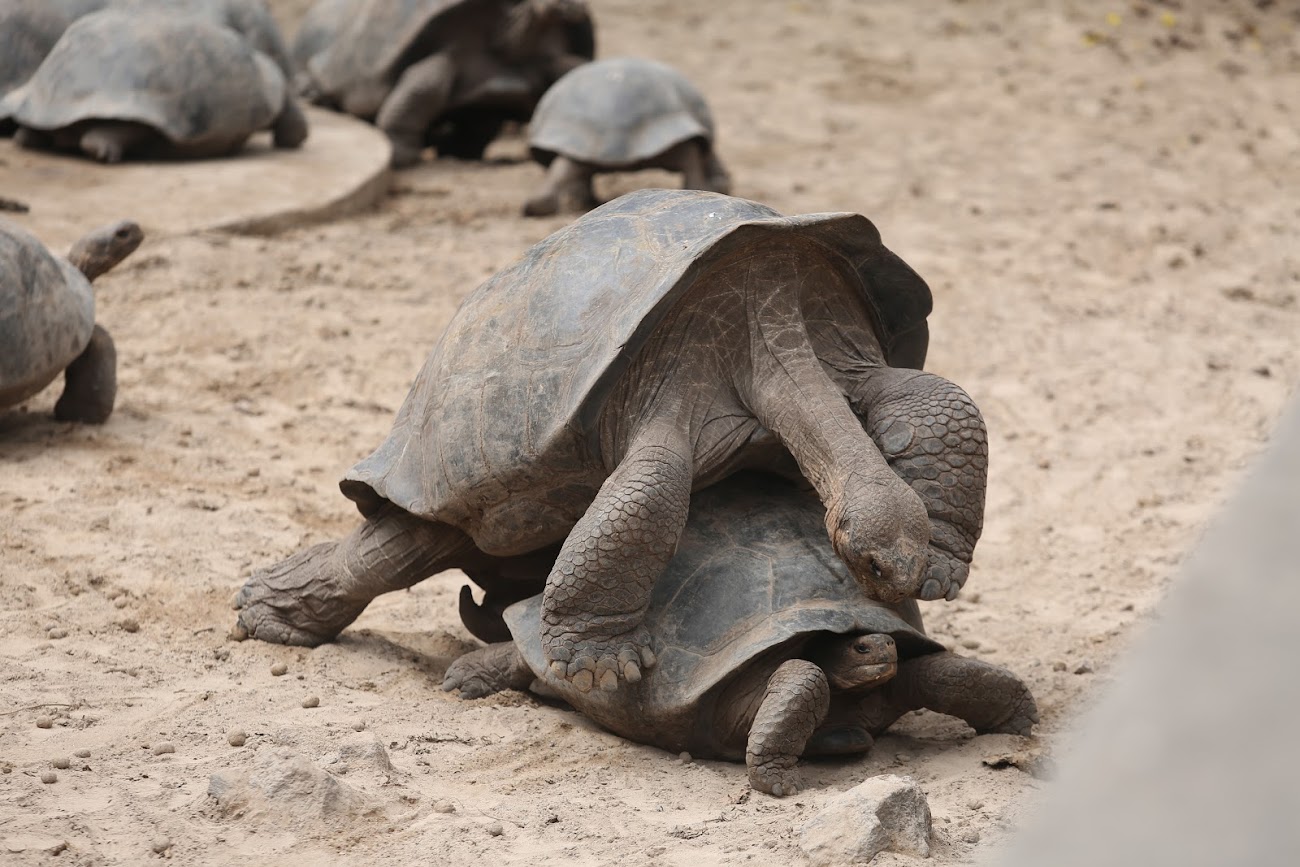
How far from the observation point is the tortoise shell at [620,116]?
827 cm

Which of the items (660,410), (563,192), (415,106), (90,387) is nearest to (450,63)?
(415,106)

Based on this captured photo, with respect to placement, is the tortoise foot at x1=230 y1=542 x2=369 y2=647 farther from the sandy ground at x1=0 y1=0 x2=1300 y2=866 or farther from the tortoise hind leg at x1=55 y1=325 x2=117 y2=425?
the tortoise hind leg at x1=55 y1=325 x2=117 y2=425

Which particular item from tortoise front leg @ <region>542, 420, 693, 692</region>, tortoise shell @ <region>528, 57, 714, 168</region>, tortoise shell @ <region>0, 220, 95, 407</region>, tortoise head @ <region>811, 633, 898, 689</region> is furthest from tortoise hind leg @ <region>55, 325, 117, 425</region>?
tortoise shell @ <region>528, 57, 714, 168</region>

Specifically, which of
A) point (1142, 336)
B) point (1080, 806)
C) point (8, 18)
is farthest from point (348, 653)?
point (8, 18)

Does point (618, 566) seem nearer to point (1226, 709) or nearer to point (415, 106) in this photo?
point (1226, 709)

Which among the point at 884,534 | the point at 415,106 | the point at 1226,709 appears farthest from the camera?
the point at 415,106

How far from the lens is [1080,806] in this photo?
0.64 metres

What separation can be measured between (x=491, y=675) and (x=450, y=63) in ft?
22.5

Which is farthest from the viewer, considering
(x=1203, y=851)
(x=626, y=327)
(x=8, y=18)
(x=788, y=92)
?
(x=788, y=92)

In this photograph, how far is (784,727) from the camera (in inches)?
115

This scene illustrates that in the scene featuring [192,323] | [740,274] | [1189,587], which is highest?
[1189,587]

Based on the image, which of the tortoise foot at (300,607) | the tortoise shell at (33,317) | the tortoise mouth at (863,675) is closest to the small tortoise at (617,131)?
the tortoise shell at (33,317)

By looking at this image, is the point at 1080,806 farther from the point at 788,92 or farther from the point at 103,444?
the point at 788,92

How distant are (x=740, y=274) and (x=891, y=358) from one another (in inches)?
22.3
